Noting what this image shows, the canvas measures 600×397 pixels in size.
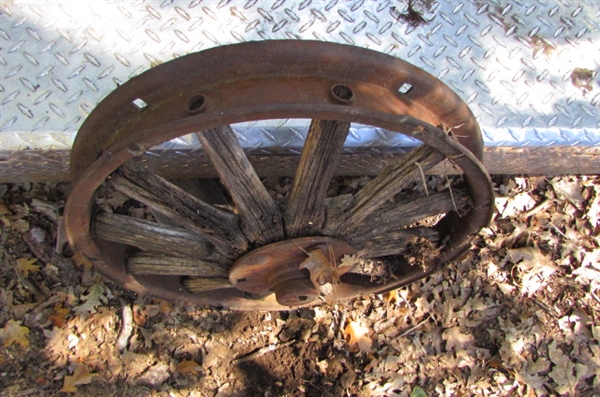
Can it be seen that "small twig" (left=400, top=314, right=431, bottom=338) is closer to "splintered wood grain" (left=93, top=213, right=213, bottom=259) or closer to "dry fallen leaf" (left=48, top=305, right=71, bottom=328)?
"splintered wood grain" (left=93, top=213, right=213, bottom=259)

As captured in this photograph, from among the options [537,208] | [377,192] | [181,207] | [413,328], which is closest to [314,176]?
[377,192]

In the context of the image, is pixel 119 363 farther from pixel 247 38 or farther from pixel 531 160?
pixel 531 160

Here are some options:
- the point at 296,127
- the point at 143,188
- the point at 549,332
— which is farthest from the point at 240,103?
the point at 549,332

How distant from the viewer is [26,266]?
3.20 meters

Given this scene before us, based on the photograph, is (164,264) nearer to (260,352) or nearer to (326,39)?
(260,352)

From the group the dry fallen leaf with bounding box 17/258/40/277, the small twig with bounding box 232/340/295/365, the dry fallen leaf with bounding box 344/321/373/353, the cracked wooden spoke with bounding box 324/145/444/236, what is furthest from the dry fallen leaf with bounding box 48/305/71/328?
the cracked wooden spoke with bounding box 324/145/444/236

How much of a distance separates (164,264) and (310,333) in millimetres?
1129

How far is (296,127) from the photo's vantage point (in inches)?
103

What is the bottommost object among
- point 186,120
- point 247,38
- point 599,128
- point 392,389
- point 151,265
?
point 392,389

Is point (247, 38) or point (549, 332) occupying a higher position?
point (247, 38)

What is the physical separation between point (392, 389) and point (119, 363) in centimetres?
157

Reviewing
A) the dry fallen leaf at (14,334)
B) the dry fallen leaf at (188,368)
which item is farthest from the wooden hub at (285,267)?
the dry fallen leaf at (14,334)

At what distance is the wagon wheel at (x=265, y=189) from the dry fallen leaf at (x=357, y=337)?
473 mm

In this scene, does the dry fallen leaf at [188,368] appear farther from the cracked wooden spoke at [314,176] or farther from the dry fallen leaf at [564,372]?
the dry fallen leaf at [564,372]
